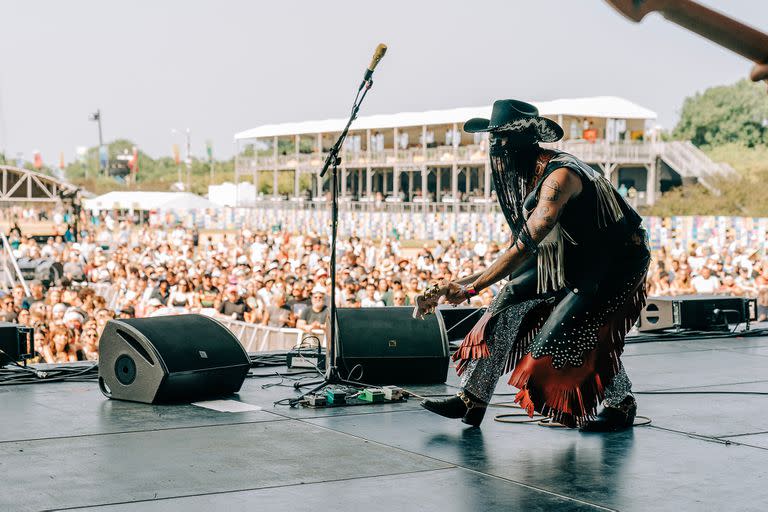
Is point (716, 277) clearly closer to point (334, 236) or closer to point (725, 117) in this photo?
point (334, 236)

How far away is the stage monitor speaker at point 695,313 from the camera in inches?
380

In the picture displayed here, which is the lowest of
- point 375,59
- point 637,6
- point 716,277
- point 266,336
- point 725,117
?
point 266,336

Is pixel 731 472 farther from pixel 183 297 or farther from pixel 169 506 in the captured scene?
pixel 183 297

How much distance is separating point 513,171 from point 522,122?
0.80ft

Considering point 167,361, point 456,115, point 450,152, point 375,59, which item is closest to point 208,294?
point 167,361

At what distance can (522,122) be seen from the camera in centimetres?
498

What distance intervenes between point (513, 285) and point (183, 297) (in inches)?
372

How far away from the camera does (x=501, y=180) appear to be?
5.11 m

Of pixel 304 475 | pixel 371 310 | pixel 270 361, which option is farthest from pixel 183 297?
pixel 304 475

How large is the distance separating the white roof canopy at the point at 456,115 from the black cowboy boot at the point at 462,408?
36630mm

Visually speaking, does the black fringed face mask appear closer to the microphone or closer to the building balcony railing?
the microphone

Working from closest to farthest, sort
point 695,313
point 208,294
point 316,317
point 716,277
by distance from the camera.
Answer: point 695,313
point 316,317
point 208,294
point 716,277

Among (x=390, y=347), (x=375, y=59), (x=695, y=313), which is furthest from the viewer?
(x=695, y=313)

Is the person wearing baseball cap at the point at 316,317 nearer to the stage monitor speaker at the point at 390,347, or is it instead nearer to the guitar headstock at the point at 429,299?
the stage monitor speaker at the point at 390,347
